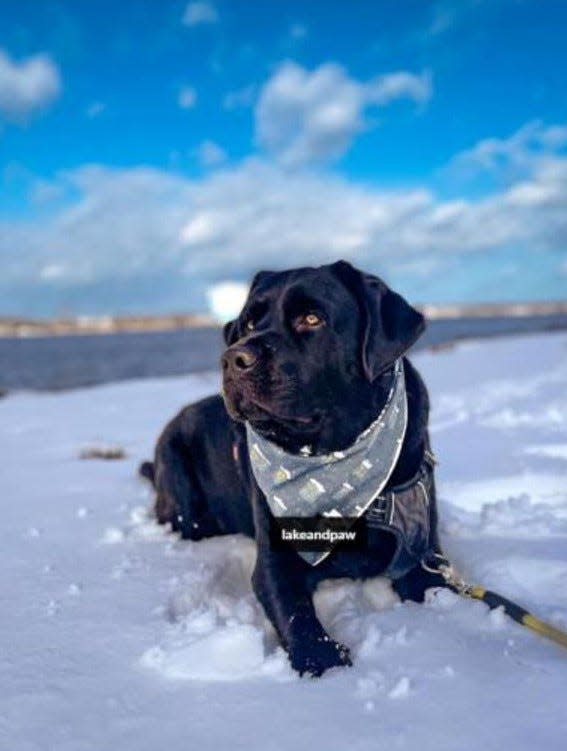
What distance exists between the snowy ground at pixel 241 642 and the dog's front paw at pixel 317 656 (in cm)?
5

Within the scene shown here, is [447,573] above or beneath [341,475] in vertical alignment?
beneath

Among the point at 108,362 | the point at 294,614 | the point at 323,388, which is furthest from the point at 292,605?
the point at 108,362

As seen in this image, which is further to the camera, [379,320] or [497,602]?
[379,320]

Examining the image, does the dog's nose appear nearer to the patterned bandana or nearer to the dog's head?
the dog's head

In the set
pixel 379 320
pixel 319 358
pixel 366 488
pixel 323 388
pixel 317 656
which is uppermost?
pixel 379 320

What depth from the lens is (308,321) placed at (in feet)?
10.3

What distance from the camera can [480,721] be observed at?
6.39 ft

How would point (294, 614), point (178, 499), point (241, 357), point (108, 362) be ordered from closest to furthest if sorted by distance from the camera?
point (294, 614)
point (241, 357)
point (178, 499)
point (108, 362)

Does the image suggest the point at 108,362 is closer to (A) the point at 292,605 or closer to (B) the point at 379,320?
(B) the point at 379,320

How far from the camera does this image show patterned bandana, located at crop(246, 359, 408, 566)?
118 inches

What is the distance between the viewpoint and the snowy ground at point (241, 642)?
1965 millimetres

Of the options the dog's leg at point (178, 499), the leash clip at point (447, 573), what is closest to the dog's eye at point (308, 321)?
the leash clip at point (447, 573)

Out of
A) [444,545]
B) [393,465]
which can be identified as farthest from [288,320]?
[444,545]

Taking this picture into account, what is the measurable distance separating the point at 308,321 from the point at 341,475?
0.74 m
